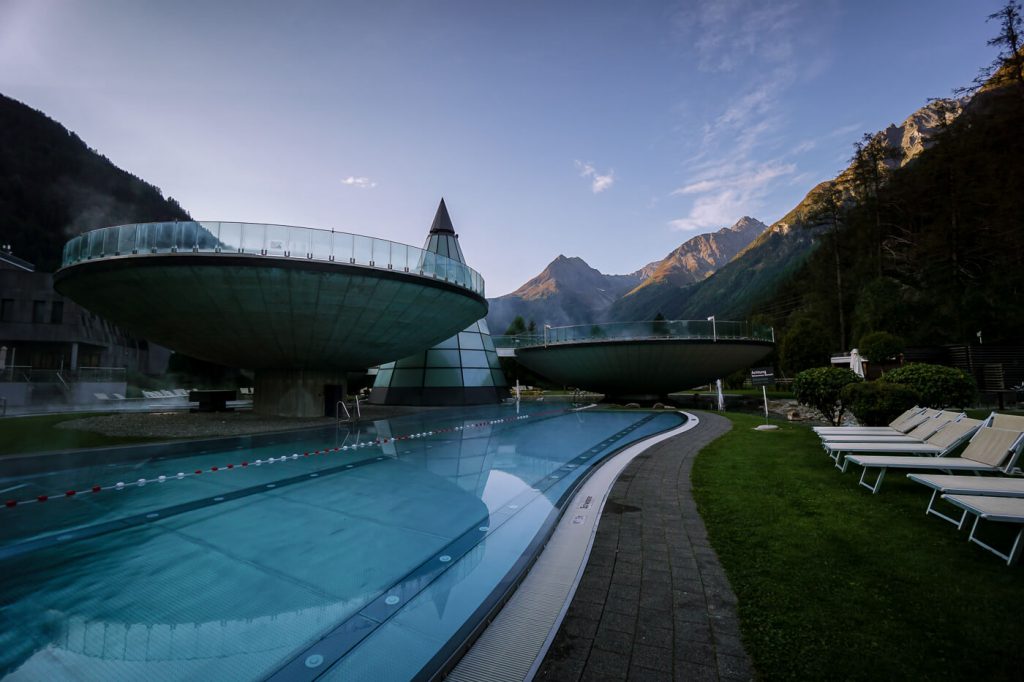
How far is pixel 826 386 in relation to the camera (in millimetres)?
11852

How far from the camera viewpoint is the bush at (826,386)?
38.5 ft

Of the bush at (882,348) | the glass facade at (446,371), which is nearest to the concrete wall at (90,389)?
the glass facade at (446,371)

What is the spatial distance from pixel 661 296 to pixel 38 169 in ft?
626

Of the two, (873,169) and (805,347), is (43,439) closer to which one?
(805,347)

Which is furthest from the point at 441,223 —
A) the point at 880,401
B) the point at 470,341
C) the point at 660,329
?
the point at 880,401

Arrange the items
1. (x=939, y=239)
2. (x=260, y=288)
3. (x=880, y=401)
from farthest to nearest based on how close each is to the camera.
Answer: (x=939, y=239)
(x=260, y=288)
(x=880, y=401)

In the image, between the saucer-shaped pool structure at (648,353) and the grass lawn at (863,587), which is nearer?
the grass lawn at (863,587)

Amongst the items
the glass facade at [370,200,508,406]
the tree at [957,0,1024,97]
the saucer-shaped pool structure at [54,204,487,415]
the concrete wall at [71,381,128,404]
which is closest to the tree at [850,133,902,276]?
the tree at [957,0,1024,97]

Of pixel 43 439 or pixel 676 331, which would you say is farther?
pixel 676 331

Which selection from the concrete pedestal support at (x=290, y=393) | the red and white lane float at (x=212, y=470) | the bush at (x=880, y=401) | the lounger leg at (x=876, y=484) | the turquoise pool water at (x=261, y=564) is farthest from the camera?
the concrete pedestal support at (x=290, y=393)

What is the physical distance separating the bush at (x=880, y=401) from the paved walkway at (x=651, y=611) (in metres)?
8.06

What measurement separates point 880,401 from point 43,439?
20867mm

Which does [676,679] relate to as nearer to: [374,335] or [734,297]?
[374,335]

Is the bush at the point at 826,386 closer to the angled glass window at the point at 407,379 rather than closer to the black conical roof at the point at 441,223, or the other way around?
the angled glass window at the point at 407,379
